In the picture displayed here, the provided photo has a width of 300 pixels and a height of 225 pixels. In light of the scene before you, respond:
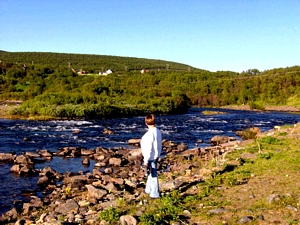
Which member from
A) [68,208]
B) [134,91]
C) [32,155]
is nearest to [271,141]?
[68,208]

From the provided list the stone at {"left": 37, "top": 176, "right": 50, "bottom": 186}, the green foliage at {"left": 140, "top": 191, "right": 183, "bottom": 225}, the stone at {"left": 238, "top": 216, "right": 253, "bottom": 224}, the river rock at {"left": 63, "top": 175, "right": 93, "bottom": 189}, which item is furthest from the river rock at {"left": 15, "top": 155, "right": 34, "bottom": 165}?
the stone at {"left": 238, "top": 216, "right": 253, "bottom": 224}

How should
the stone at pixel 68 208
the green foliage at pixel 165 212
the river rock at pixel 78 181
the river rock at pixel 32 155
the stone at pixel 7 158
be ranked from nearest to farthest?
the green foliage at pixel 165 212
the stone at pixel 68 208
the river rock at pixel 78 181
the stone at pixel 7 158
the river rock at pixel 32 155

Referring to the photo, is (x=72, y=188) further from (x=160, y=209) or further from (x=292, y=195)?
(x=292, y=195)

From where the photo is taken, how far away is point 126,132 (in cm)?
3500

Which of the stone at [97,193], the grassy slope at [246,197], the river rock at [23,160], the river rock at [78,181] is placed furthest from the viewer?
the river rock at [23,160]

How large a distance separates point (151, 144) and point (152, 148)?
0.14 metres

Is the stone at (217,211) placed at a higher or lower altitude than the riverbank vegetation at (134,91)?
lower

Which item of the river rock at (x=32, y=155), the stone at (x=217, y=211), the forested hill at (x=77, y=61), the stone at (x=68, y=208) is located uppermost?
the forested hill at (x=77, y=61)

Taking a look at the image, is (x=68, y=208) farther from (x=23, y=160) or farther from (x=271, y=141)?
(x=271, y=141)

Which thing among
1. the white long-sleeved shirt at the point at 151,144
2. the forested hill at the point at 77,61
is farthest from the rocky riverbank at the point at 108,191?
the forested hill at the point at 77,61

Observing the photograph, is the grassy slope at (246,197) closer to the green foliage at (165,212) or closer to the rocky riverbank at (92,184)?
the green foliage at (165,212)

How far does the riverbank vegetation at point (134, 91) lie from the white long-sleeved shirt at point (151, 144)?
4278 centimetres

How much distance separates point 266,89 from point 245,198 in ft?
334

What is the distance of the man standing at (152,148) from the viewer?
9047mm
